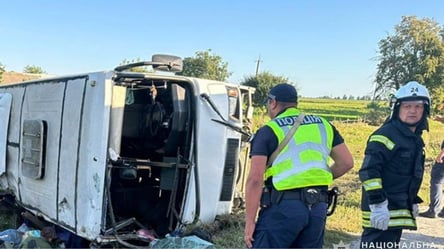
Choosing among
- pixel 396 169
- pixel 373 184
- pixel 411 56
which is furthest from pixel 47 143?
pixel 411 56

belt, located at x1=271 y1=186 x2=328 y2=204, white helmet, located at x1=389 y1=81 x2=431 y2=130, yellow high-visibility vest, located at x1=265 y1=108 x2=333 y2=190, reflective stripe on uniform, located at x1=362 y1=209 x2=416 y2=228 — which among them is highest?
white helmet, located at x1=389 y1=81 x2=431 y2=130

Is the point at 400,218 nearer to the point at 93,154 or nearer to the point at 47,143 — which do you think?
the point at 93,154

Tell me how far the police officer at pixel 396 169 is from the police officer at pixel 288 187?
1.18ft

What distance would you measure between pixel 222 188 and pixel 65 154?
154 cm

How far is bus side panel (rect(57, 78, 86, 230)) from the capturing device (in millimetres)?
4109

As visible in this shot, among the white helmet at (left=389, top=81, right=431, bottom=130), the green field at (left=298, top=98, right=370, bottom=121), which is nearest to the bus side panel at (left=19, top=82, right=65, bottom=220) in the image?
the white helmet at (left=389, top=81, right=431, bottom=130)

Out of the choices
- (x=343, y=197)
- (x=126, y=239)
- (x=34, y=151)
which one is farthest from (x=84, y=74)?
(x=343, y=197)

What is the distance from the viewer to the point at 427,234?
5.79 m

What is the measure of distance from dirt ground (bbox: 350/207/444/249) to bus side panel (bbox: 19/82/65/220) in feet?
10.5

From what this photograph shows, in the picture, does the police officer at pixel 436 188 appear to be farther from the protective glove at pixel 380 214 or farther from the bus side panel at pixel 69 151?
the bus side panel at pixel 69 151

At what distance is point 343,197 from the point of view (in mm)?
7918

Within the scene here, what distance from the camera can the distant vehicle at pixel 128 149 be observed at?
3.96 m

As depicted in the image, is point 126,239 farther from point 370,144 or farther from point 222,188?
point 370,144

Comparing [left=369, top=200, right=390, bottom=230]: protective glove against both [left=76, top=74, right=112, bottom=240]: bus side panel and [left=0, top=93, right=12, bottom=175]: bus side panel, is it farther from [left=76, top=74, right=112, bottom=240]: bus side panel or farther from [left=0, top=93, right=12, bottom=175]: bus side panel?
[left=0, top=93, right=12, bottom=175]: bus side panel
